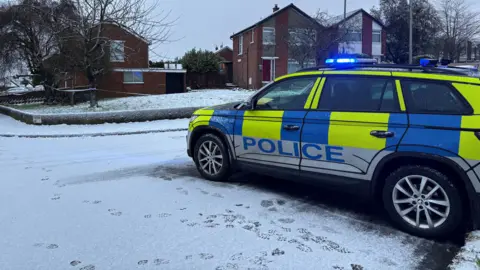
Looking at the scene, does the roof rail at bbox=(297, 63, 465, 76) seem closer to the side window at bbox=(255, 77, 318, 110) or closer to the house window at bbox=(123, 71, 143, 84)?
the side window at bbox=(255, 77, 318, 110)

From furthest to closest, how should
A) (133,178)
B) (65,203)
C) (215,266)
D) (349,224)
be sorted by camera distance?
(133,178), (65,203), (349,224), (215,266)

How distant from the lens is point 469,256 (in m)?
3.68

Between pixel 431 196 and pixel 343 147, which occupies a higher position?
pixel 343 147

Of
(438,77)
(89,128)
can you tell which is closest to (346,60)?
(438,77)

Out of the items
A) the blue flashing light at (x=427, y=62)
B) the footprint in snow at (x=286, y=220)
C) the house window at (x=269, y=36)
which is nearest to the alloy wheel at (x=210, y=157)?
the footprint in snow at (x=286, y=220)

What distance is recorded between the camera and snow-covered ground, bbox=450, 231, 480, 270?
3506 millimetres

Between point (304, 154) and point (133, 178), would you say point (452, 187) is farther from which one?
point (133, 178)

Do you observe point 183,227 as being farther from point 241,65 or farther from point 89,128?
point 241,65

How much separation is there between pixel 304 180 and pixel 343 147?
0.76 m

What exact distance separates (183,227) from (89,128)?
10282mm

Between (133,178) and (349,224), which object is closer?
(349,224)

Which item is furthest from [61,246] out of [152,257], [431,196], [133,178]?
[431,196]

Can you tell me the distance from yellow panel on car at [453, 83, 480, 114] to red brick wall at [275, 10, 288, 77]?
32031mm

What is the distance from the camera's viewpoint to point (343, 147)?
4.73 meters
